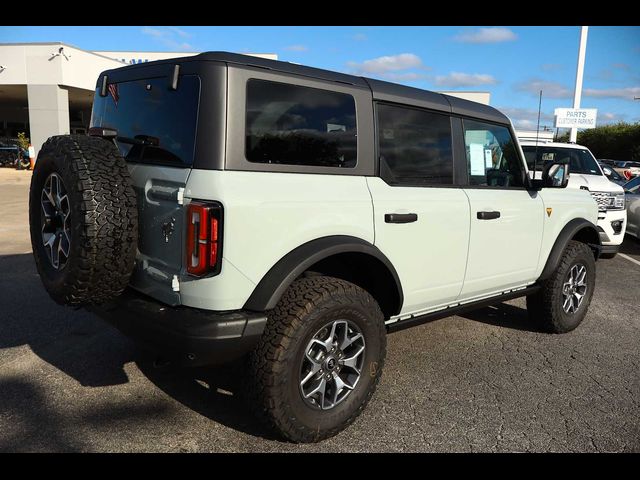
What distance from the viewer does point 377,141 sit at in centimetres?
307

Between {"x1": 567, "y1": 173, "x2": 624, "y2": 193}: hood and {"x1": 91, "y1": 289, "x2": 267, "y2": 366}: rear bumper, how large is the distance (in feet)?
22.0

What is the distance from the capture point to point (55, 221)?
2.78m

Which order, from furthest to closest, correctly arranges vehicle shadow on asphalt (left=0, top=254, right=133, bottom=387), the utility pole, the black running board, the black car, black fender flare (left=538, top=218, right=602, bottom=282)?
the black car → the utility pole → black fender flare (left=538, top=218, right=602, bottom=282) → vehicle shadow on asphalt (left=0, top=254, right=133, bottom=387) → the black running board

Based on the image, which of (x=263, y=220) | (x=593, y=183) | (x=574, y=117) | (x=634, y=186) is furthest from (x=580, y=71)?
(x=263, y=220)

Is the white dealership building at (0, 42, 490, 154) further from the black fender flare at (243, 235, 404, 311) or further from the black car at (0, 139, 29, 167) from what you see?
the black fender flare at (243, 235, 404, 311)

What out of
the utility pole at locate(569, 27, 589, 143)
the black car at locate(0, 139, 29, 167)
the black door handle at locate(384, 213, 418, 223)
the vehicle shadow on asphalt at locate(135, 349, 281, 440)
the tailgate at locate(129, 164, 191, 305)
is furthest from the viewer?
the black car at locate(0, 139, 29, 167)

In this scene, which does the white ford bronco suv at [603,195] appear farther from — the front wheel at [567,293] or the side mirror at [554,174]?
the side mirror at [554,174]

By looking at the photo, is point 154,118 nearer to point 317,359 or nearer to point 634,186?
point 317,359

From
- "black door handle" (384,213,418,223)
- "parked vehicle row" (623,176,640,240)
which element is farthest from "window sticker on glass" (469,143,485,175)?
"parked vehicle row" (623,176,640,240)

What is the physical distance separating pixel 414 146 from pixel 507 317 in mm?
2608

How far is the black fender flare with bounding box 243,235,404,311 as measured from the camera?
2.48 m

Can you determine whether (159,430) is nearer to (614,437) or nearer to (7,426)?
(7,426)

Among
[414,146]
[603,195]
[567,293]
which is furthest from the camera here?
[603,195]

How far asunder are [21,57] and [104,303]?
24.1 metres
